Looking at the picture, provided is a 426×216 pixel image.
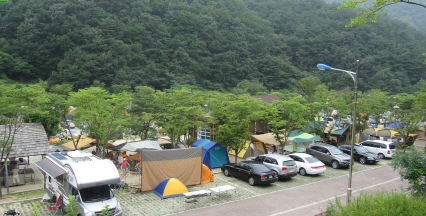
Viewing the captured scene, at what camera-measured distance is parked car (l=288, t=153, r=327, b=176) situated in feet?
62.0

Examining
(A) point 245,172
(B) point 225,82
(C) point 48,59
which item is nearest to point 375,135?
(A) point 245,172

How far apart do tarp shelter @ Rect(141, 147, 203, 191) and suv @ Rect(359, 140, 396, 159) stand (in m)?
15.1

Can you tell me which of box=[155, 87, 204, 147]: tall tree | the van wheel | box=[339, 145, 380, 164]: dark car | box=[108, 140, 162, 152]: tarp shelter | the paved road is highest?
box=[155, 87, 204, 147]: tall tree

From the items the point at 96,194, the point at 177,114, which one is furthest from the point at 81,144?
the point at 96,194

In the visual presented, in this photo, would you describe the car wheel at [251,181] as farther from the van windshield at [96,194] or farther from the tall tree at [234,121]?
the van windshield at [96,194]

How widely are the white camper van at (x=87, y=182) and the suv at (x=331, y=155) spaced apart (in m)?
14.7

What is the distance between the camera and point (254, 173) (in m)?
16.7

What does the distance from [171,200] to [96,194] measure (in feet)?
12.0

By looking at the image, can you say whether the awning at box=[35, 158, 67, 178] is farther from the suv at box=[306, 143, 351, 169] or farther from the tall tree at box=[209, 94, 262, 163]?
the suv at box=[306, 143, 351, 169]

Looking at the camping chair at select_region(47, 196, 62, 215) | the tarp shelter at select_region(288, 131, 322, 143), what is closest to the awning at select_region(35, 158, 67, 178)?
the camping chair at select_region(47, 196, 62, 215)

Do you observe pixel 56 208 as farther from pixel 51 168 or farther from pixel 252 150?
pixel 252 150

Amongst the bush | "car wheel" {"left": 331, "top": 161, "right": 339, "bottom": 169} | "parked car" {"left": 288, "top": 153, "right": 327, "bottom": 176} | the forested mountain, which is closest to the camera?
the bush

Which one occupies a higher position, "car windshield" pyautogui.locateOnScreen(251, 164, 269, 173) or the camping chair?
"car windshield" pyautogui.locateOnScreen(251, 164, 269, 173)

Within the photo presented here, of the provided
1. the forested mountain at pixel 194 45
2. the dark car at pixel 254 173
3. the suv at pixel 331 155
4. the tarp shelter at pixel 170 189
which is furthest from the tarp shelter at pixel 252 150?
the forested mountain at pixel 194 45
